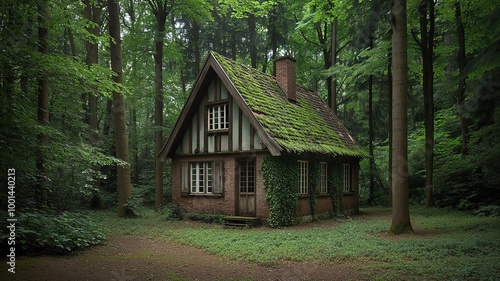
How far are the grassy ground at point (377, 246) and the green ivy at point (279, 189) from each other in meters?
0.77

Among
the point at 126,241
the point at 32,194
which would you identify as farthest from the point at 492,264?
the point at 32,194

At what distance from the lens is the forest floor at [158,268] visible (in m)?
7.12

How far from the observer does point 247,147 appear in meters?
15.6

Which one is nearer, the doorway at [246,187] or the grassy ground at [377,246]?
the grassy ground at [377,246]

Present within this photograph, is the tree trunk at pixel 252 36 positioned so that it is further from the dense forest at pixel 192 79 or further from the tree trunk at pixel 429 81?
the tree trunk at pixel 429 81

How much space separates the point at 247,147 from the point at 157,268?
8.26m

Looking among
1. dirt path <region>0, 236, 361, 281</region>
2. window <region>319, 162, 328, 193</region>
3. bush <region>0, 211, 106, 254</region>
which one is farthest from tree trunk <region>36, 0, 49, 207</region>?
window <region>319, 162, 328, 193</region>

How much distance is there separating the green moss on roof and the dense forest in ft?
10.5

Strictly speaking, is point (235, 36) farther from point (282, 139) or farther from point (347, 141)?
point (282, 139)

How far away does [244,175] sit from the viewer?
1597 cm

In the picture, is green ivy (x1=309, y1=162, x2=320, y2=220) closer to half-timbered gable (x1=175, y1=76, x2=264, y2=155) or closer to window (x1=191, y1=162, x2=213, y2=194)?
half-timbered gable (x1=175, y1=76, x2=264, y2=155)

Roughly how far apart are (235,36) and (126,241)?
2106 cm

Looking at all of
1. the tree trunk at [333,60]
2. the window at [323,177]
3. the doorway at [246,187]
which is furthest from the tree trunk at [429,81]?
the doorway at [246,187]

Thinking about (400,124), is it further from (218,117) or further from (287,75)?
(287,75)
